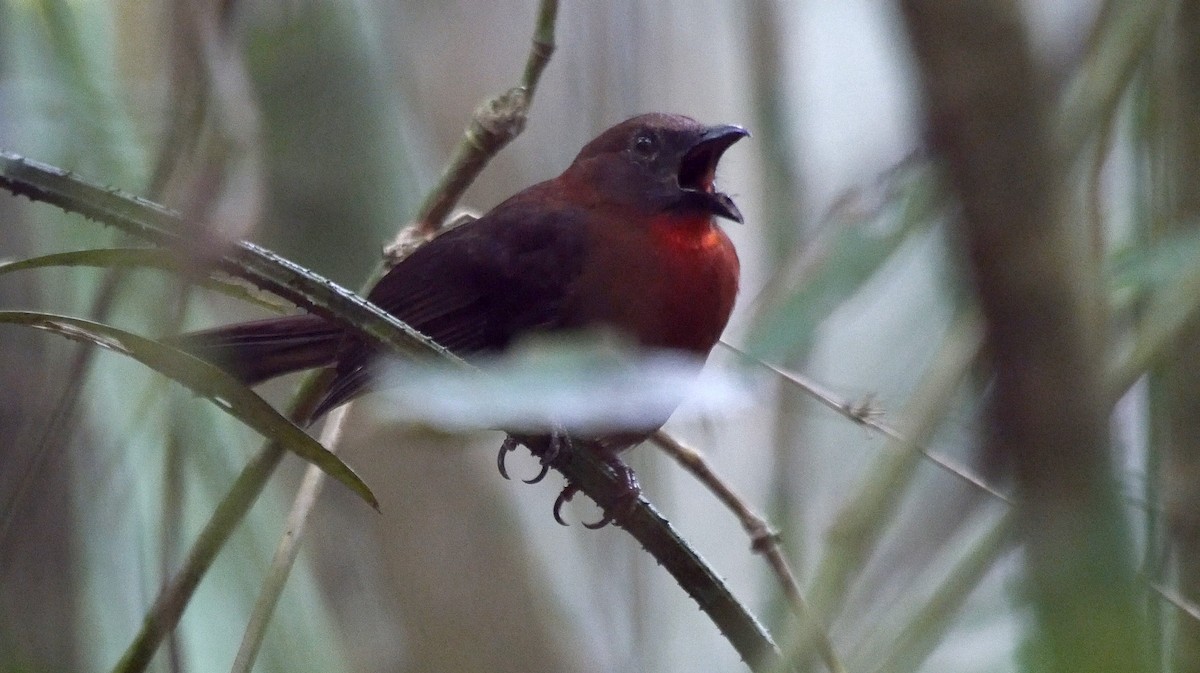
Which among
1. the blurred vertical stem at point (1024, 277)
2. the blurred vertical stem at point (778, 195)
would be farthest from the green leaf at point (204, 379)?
the blurred vertical stem at point (1024, 277)

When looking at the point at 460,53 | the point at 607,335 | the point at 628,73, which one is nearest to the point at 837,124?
the point at 628,73

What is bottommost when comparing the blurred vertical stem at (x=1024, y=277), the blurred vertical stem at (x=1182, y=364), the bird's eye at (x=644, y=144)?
the blurred vertical stem at (x=1182, y=364)

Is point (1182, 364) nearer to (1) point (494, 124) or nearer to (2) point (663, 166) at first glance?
(1) point (494, 124)

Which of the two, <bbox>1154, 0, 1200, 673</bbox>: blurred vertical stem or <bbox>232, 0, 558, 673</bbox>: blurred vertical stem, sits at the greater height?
<bbox>232, 0, 558, 673</bbox>: blurred vertical stem

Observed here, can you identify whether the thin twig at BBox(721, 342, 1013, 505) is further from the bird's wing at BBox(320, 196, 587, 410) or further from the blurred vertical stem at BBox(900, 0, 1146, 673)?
the bird's wing at BBox(320, 196, 587, 410)

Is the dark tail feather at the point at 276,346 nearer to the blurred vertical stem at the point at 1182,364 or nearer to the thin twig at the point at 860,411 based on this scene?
the thin twig at the point at 860,411

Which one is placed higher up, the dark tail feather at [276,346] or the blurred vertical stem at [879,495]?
the dark tail feather at [276,346]

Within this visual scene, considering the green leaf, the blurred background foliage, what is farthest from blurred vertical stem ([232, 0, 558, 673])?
the green leaf
